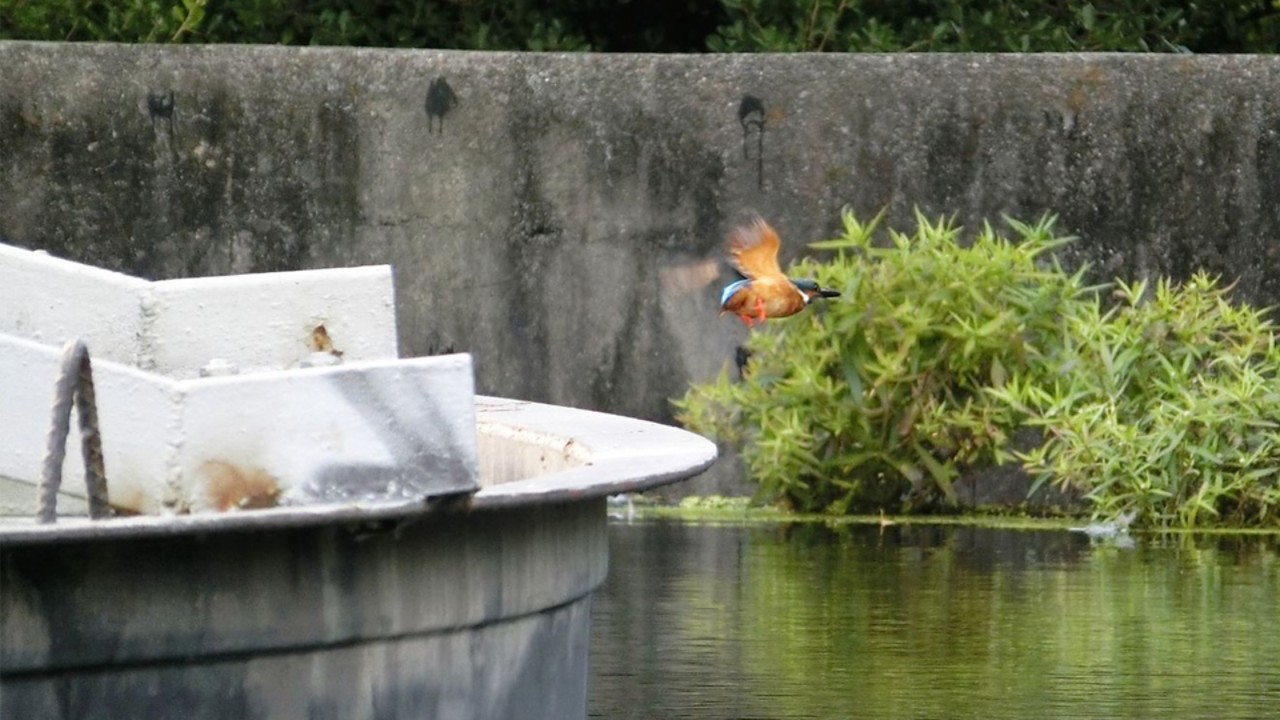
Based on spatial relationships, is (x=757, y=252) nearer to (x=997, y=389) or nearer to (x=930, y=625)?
(x=997, y=389)

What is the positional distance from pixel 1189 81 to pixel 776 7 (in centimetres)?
178

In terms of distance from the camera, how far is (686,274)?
6.21 metres

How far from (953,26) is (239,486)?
18.7 feet

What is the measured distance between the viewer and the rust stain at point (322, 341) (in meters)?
3.02

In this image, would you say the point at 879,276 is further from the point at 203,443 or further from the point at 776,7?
the point at 203,443

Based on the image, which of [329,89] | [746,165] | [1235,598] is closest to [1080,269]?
[746,165]

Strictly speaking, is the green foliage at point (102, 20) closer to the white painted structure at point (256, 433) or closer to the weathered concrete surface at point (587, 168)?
the weathered concrete surface at point (587, 168)

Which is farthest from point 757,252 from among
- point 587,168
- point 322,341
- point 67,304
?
point 67,304

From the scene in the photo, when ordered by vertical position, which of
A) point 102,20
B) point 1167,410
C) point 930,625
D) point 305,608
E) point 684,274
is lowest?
point 930,625

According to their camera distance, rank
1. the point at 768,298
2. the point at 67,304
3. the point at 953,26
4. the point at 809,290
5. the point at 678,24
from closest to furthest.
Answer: the point at 67,304 < the point at 768,298 < the point at 809,290 < the point at 953,26 < the point at 678,24

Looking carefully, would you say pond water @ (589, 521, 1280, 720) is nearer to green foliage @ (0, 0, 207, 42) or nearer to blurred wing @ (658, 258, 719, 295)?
blurred wing @ (658, 258, 719, 295)

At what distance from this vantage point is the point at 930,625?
4.32 m

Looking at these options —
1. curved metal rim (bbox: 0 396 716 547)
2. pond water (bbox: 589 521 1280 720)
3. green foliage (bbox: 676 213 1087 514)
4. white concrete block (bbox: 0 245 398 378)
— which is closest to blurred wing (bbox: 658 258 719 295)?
green foliage (bbox: 676 213 1087 514)

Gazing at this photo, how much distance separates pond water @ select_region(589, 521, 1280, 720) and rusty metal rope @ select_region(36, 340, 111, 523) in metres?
1.36
